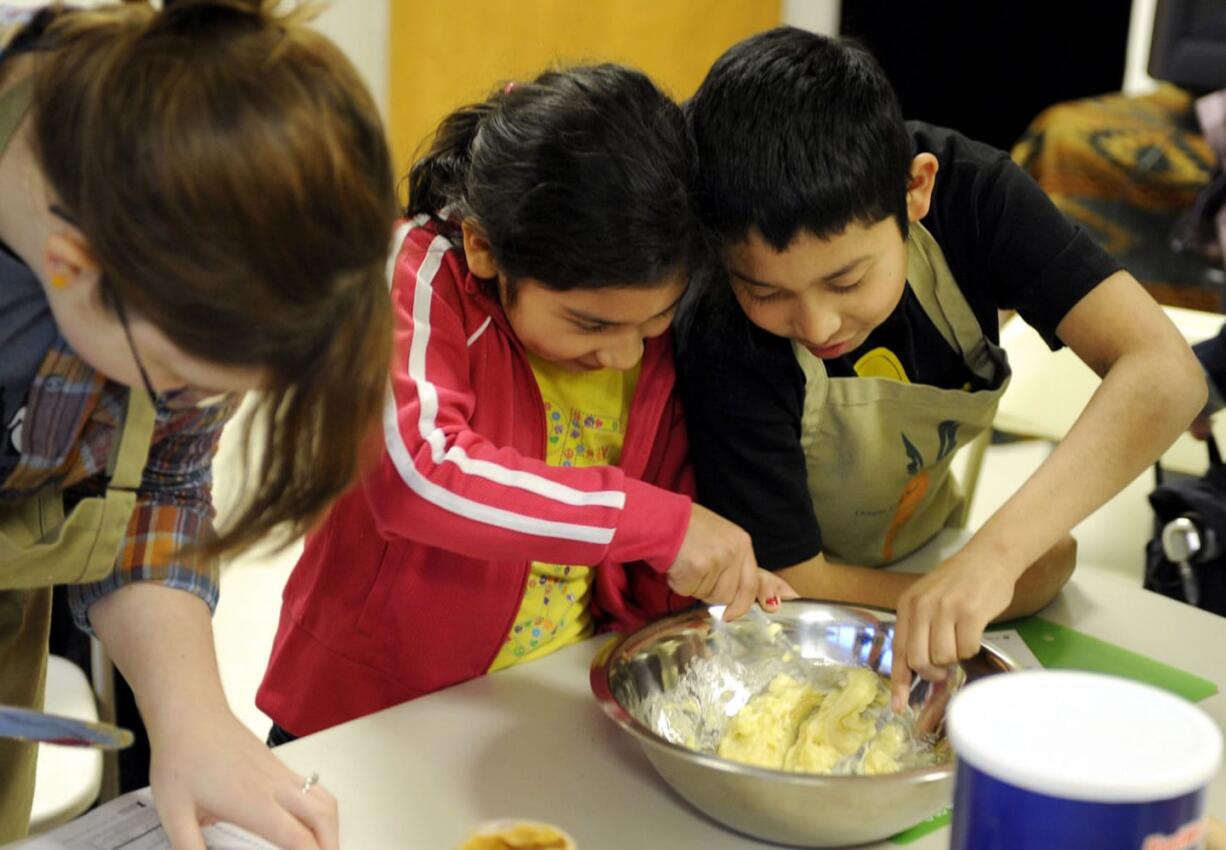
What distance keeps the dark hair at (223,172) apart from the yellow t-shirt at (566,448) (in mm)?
449

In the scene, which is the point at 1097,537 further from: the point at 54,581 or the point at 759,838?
the point at 54,581

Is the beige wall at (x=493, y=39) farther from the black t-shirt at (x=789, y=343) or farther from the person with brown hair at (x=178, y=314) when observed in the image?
the person with brown hair at (x=178, y=314)

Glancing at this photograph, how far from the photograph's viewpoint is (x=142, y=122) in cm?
66

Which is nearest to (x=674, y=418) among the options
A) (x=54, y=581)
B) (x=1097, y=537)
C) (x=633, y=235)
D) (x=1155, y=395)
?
(x=633, y=235)

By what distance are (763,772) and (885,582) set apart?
457 mm

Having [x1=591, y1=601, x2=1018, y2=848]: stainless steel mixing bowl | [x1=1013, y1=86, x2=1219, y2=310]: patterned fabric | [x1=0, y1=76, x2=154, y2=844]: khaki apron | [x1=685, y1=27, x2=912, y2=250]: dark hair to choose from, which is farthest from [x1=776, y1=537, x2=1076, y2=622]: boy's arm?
[x1=1013, y1=86, x2=1219, y2=310]: patterned fabric

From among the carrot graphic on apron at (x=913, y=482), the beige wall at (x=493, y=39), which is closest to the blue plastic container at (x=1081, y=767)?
the carrot graphic on apron at (x=913, y=482)

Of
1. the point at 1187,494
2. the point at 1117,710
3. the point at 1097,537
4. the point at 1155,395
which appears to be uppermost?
the point at 1117,710

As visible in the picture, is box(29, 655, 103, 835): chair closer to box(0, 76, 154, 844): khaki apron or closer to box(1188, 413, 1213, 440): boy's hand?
box(0, 76, 154, 844): khaki apron

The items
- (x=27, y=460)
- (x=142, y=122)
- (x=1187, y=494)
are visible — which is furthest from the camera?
(x=1187, y=494)

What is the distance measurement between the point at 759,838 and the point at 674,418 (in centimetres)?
46

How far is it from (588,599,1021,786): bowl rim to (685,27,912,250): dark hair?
→ 32 cm

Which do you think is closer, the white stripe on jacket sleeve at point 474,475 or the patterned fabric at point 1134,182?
the white stripe on jacket sleeve at point 474,475

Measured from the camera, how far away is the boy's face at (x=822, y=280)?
106 centimetres
